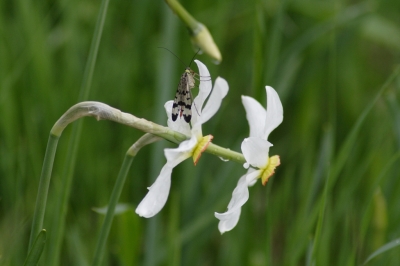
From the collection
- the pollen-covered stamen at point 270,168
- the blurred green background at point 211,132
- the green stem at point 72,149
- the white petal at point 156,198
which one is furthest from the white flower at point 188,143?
the blurred green background at point 211,132

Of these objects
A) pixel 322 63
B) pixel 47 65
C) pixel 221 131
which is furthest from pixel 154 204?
pixel 322 63

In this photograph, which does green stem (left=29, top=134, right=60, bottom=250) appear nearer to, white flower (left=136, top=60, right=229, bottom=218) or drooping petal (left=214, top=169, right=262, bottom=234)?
white flower (left=136, top=60, right=229, bottom=218)

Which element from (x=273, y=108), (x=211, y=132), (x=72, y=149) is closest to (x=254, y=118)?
(x=273, y=108)

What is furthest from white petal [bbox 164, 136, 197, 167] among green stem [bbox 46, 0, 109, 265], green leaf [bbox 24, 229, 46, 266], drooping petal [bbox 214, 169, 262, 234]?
green stem [bbox 46, 0, 109, 265]

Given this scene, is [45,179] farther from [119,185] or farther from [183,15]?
[183,15]

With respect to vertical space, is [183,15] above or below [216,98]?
above

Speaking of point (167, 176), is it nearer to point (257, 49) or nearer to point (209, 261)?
point (257, 49)
